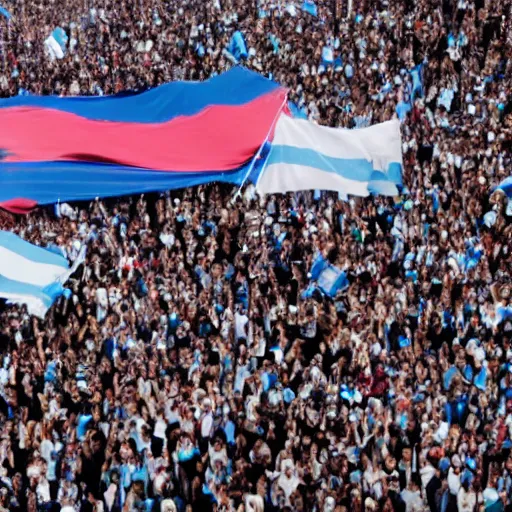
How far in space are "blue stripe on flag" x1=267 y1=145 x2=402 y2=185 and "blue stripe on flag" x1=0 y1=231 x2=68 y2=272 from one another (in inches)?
79.5

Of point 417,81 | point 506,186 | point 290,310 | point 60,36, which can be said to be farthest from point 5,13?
point 506,186

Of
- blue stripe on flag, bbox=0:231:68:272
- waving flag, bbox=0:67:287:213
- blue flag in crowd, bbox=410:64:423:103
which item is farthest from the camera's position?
blue flag in crowd, bbox=410:64:423:103

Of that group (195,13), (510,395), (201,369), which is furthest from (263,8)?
(510,395)

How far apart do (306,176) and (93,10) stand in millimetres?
3134

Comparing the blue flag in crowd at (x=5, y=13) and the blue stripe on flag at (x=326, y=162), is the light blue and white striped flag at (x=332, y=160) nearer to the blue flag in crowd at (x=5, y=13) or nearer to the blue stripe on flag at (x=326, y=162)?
the blue stripe on flag at (x=326, y=162)

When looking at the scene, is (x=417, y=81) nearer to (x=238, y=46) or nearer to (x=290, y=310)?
(x=238, y=46)

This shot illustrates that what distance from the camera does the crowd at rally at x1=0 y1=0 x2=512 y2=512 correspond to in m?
9.84

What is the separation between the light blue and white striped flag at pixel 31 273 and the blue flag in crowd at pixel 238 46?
7.84 feet

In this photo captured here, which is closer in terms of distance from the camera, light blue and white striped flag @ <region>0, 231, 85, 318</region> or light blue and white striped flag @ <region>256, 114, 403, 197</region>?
light blue and white striped flag @ <region>0, 231, 85, 318</region>

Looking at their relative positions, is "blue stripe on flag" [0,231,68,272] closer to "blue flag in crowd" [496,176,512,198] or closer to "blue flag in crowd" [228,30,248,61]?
"blue flag in crowd" [228,30,248,61]

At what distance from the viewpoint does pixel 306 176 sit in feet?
35.3

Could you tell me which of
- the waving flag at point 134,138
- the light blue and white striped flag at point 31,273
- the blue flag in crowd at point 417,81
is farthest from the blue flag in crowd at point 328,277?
the light blue and white striped flag at point 31,273

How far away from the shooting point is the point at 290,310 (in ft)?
35.3

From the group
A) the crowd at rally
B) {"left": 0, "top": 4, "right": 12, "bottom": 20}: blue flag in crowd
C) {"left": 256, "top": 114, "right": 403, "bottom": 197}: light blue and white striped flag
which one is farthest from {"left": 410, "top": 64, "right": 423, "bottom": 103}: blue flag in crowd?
{"left": 0, "top": 4, "right": 12, "bottom": 20}: blue flag in crowd
